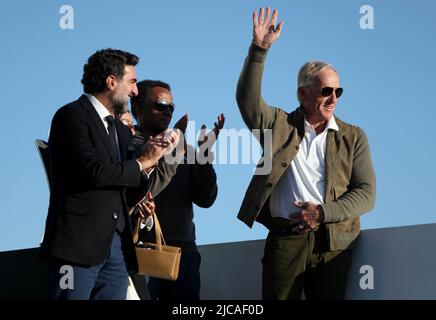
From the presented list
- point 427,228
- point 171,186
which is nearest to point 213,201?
point 171,186

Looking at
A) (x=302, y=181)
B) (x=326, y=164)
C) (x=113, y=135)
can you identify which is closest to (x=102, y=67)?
(x=113, y=135)

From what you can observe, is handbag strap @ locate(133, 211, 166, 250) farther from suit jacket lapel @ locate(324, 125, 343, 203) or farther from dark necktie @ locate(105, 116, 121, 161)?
suit jacket lapel @ locate(324, 125, 343, 203)

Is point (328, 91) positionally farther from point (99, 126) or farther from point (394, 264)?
point (99, 126)

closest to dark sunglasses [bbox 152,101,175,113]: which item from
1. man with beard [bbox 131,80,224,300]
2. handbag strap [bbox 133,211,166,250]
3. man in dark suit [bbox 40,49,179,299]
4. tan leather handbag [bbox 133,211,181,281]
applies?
man with beard [bbox 131,80,224,300]

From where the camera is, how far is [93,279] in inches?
178

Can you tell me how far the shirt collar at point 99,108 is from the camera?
489 cm

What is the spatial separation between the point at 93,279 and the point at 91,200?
44 cm

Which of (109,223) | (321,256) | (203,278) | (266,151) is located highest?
(266,151)

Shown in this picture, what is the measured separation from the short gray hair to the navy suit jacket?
61.6 inches

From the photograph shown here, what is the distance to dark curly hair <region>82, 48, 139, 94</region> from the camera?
16.5ft

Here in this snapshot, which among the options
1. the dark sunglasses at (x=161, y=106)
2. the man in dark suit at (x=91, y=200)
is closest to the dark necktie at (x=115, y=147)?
the man in dark suit at (x=91, y=200)

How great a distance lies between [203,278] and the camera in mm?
7188
